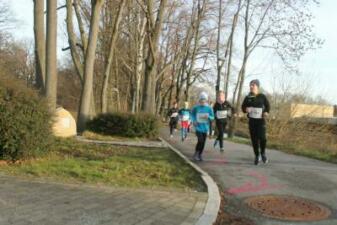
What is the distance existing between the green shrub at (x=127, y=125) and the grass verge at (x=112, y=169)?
7822mm

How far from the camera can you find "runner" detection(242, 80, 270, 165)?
12.7 m

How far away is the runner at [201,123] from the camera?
13.7 meters

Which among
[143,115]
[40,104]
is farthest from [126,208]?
[143,115]

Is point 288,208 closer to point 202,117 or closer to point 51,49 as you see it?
point 202,117

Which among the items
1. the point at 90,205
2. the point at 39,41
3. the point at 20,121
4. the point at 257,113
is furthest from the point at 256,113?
the point at 39,41

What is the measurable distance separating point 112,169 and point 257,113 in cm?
→ 362

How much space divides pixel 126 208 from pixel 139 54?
3716 centimetres

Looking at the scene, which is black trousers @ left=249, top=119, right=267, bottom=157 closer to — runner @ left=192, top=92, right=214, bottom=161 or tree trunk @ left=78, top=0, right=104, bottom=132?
runner @ left=192, top=92, right=214, bottom=161

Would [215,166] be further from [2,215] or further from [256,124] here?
[2,215]

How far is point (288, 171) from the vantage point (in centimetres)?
1213

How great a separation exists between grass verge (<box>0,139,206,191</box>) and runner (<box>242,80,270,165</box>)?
172 cm

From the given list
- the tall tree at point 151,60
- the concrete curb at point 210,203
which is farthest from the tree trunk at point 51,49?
the tall tree at point 151,60

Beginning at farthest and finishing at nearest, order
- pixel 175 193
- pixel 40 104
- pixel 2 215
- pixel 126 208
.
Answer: pixel 40 104, pixel 175 193, pixel 126 208, pixel 2 215

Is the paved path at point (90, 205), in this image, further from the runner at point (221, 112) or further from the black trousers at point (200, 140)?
the runner at point (221, 112)
